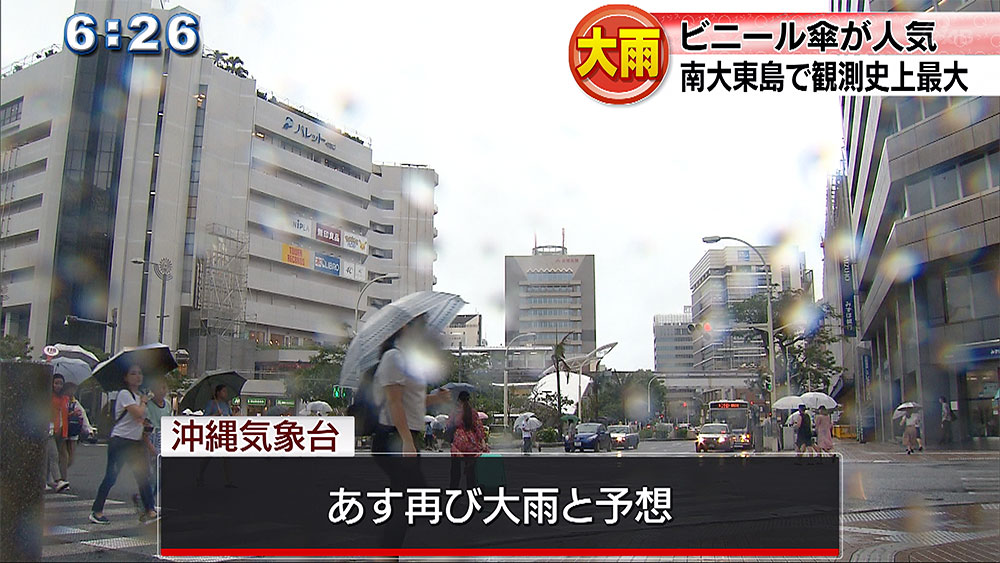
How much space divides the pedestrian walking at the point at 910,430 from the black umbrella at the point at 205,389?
77.2 feet

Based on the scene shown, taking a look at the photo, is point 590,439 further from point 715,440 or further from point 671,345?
point 671,345

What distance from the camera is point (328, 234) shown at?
229 ft

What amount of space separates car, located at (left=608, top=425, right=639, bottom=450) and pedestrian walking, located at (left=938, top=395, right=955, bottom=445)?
13.7m

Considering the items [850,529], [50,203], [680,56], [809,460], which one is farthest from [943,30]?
[50,203]

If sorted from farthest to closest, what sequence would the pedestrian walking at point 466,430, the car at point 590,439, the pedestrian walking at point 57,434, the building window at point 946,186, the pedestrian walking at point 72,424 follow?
the car at point 590,439
the building window at point 946,186
the pedestrian walking at point 72,424
the pedestrian walking at point 57,434
the pedestrian walking at point 466,430

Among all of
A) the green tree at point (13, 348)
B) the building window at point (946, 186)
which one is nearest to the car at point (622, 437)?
the building window at point (946, 186)

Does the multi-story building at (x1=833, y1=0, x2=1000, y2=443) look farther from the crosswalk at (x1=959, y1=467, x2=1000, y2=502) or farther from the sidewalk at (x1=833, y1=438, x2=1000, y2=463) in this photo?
the crosswalk at (x1=959, y1=467, x2=1000, y2=502)

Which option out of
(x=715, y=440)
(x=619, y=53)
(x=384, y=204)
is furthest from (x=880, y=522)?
(x=384, y=204)

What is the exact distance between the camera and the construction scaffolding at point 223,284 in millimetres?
58344

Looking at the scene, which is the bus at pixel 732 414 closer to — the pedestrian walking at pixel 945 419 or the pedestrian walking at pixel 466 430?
the pedestrian walking at pixel 945 419

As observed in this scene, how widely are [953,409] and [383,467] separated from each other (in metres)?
31.8

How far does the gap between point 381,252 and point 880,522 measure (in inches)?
2995

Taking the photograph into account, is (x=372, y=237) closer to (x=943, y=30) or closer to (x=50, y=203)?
(x=50, y=203)

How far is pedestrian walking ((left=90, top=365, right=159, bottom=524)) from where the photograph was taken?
794 centimetres
